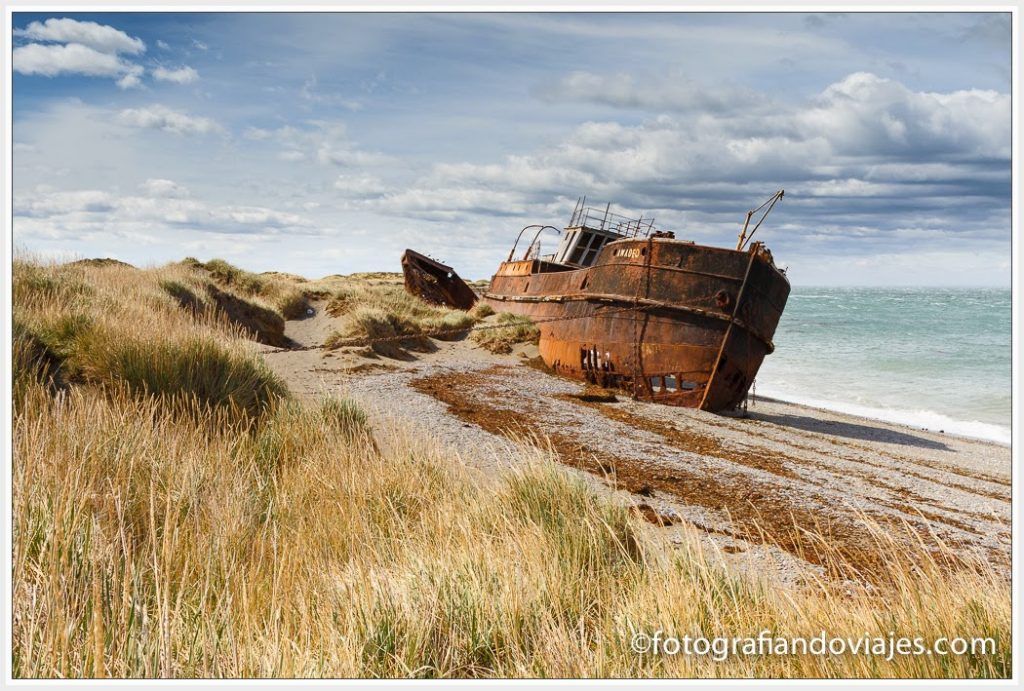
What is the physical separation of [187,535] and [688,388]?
9.73m

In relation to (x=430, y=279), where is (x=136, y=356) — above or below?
below

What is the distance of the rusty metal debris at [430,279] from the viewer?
27.0 meters

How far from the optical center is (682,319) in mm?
12094

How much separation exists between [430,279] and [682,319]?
16321 mm

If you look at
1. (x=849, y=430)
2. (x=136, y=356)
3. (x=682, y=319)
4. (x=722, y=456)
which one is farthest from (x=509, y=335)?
(x=136, y=356)

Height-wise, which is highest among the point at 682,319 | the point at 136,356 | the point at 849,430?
the point at 682,319

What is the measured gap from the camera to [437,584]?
3113mm

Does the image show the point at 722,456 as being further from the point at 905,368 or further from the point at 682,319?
the point at 905,368

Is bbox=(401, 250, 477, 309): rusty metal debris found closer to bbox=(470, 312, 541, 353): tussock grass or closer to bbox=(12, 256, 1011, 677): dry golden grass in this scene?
bbox=(470, 312, 541, 353): tussock grass

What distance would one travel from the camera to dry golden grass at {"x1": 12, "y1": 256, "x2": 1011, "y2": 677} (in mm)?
2582

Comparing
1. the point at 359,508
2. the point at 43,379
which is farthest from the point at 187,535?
the point at 43,379

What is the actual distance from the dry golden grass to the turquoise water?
7.32 m

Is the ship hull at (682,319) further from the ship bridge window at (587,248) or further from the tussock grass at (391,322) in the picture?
the ship bridge window at (587,248)

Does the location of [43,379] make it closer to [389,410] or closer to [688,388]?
[389,410]
